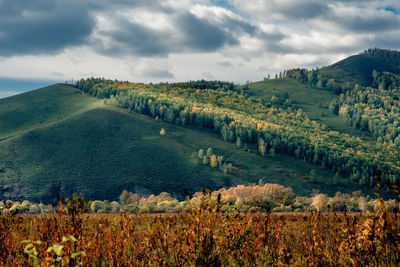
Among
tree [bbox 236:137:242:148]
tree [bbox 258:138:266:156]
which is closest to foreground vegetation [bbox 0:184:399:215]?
tree [bbox 236:137:242:148]

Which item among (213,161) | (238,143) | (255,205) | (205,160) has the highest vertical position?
(255,205)

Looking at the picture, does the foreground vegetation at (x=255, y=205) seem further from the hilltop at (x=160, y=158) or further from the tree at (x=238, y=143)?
the tree at (x=238, y=143)

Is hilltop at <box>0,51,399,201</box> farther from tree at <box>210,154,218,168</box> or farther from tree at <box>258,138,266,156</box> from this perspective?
tree at <box>210,154,218,168</box>

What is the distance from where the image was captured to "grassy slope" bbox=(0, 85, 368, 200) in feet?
399

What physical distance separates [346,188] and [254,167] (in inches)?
1595

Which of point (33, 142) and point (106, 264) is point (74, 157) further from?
point (106, 264)

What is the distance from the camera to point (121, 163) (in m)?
138

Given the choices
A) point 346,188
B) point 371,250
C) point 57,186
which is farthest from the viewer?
point 346,188

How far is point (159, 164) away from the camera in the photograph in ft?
463

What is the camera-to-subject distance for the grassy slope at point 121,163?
121750 millimetres

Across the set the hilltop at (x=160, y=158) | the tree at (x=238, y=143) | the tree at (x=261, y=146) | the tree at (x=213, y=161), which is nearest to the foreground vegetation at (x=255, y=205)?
the hilltop at (x=160, y=158)

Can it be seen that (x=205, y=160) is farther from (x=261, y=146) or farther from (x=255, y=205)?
(x=255, y=205)

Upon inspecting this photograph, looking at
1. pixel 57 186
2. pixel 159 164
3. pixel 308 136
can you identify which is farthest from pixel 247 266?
pixel 308 136

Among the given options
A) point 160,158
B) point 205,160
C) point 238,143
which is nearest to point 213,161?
point 205,160
